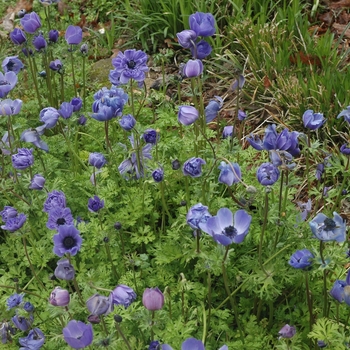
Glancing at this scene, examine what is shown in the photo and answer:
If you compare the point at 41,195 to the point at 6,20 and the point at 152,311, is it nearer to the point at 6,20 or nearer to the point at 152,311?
the point at 152,311

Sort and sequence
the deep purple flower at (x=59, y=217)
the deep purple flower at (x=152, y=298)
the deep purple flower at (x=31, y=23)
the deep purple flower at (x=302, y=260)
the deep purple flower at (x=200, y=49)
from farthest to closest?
the deep purple flower at (x=31, y=23), the deep purple flower at (x=200, y=49), the deep purple flower at (x=59, y=217), the deep purple flower at (x=302, y=260), the deep purple flower at (x=152, y=298)

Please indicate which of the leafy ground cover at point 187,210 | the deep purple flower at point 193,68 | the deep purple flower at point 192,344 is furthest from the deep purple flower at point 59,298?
the deep purple flower at point 193,68

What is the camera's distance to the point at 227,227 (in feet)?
5.09

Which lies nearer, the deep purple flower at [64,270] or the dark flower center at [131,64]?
the deep purple flower at [64,270]

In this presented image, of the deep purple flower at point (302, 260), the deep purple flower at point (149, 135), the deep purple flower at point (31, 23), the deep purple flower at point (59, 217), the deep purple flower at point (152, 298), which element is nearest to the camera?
the deep purple flower at point (152, 298)

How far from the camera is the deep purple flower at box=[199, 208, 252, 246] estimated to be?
148cm

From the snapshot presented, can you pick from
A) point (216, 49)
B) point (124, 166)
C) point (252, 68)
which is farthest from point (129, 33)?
point (124, 166)

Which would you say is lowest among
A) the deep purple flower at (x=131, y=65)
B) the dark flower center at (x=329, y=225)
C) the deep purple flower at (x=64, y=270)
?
the deep purple flower at (x=64, y=270)

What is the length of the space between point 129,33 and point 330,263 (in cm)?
301

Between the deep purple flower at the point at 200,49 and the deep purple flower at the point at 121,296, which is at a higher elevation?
the deep purple flower at the point at 200,49

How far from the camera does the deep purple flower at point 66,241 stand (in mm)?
1584

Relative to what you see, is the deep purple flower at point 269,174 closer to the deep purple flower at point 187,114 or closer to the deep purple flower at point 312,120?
the deep purple flower at point 312,120

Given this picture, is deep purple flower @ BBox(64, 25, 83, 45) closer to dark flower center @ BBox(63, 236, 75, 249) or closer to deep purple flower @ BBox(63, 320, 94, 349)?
dark flower center @ BBox(63, 236, 75, 249)

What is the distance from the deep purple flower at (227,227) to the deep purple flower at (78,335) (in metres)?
0.41
